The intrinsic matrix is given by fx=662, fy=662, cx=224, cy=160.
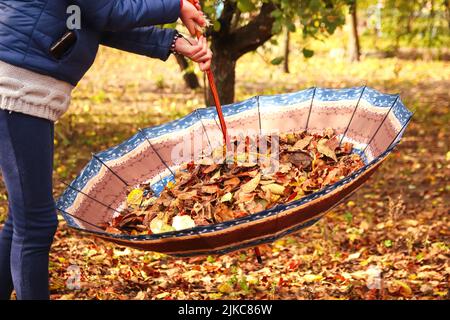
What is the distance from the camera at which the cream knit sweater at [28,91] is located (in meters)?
2.23

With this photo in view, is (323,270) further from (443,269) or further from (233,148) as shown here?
(233,148)

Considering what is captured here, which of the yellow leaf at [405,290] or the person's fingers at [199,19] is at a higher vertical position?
the person's fingers at [199,19]

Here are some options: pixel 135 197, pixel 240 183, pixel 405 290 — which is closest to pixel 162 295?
pixel 135 197

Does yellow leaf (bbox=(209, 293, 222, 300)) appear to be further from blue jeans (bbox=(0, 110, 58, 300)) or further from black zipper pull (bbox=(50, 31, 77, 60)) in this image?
black zipper pull (bbox=(50, 31, 77, 60))

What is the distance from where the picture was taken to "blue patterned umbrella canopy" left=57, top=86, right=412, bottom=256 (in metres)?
2.38

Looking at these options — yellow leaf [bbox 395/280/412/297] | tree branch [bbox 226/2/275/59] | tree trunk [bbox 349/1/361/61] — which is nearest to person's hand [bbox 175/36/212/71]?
yellow leaf [bbox 395/280/412/297]

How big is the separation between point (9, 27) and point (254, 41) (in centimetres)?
336

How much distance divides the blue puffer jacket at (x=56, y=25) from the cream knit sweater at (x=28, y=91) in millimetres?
30

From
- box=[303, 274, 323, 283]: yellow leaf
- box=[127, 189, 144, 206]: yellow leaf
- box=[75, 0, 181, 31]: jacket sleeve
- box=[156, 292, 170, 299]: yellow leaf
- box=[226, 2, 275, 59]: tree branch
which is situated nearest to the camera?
box=[75, 0, 181, 31]: jacket sleeve

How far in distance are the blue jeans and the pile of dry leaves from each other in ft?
0.89

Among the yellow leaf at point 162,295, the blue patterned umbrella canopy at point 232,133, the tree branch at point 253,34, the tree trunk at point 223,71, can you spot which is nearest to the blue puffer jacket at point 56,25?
the blue patterned umbrella canopy at point 232,133

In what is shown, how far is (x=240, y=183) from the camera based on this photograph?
2428 mm

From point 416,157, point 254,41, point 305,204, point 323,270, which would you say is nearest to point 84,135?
point 254,41

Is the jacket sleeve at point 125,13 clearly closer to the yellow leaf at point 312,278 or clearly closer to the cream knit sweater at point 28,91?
the cream knit sweater at point 28,91
